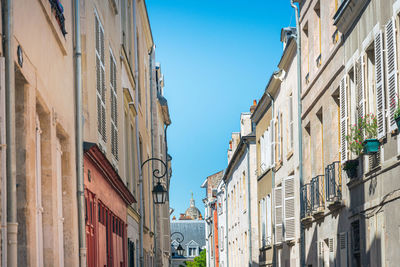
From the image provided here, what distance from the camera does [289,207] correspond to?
921 inches

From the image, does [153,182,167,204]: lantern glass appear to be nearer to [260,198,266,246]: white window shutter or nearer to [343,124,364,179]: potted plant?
[343,124,364,179]: potted plant

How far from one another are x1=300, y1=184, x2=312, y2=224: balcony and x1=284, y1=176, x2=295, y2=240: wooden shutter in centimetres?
188

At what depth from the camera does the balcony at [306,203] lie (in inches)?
804

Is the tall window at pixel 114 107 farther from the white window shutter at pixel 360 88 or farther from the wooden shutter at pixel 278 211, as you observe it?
the wooden shutter at pixel 278 211

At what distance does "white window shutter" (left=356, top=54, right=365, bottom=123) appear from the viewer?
14070mm

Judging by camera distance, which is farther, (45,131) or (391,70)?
(391,70)

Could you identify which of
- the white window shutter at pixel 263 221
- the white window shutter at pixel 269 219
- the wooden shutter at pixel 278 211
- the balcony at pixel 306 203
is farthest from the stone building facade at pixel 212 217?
the balcony at pixel 306 203

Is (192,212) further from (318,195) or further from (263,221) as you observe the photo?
(318,195)

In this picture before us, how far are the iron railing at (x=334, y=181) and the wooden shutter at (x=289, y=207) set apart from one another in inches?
216

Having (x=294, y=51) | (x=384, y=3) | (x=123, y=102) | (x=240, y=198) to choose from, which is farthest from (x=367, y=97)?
(x=240, y=198)

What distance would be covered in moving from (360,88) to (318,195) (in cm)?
498

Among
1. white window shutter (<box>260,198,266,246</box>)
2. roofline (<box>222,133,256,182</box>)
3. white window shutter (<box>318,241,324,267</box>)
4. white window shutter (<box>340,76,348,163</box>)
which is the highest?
roofline (<box>222,133,256,182</box>)

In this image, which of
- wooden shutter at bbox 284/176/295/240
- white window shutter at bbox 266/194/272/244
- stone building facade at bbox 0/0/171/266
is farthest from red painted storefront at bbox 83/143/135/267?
white window shutter at bbox 266/194/272/244

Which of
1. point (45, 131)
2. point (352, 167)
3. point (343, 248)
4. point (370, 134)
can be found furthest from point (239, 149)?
point (45, 131)
